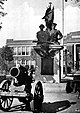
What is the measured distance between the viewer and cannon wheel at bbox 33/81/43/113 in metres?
1.73

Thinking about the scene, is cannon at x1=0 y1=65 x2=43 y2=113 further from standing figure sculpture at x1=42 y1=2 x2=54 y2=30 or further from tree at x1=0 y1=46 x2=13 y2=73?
standing figure sculpture at x1=42 y1=2 x2=54 y2=30

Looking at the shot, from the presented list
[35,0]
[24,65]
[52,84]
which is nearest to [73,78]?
[52,84]

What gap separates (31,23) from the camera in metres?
1.85

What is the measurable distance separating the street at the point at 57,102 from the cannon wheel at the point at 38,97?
0.04 meters

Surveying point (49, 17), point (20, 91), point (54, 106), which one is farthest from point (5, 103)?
point (49, 17)

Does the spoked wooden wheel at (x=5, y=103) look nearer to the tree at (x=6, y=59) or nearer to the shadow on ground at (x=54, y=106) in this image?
the shadow on ground at (x=54, y=106)

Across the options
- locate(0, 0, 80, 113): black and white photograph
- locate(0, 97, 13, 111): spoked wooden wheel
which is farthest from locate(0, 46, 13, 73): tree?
locate(0, 97, 13, 111): spoked wooden wheel

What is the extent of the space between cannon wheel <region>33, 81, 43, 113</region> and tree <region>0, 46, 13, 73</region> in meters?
0.31

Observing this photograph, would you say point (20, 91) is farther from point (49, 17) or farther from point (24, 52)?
point (49, 17)

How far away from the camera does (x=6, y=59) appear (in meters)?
1.83

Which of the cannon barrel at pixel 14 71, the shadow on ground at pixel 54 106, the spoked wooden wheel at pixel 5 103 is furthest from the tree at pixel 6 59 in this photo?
the shadow on ground at pixel 54 106

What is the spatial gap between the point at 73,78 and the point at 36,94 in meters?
0.36

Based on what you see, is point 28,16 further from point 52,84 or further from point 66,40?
point 52,84

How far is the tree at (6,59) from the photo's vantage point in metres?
1.80
